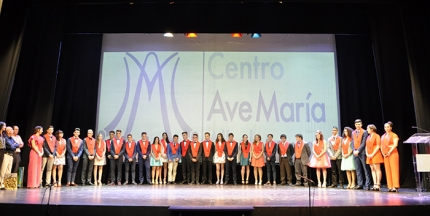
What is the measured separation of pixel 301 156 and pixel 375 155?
2064 mm

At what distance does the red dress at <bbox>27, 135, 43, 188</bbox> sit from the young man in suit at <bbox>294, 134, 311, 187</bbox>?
20.1 ft

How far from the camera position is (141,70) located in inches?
402

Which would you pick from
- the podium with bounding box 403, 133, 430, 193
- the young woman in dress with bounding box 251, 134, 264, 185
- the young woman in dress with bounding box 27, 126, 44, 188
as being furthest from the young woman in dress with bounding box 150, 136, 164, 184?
the podium with bounding box 403, 133, 430, 193

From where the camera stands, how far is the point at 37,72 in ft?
30.7

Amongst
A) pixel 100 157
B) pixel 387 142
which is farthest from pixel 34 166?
pixel 387 142

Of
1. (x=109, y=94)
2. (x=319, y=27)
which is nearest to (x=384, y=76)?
(x=319, y=27)

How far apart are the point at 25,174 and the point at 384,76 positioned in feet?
30.2

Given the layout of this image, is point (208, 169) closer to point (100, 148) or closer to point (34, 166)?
point (100, 148)

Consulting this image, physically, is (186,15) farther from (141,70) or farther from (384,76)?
(384,76)

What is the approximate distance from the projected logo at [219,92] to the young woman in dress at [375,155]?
2426 mm

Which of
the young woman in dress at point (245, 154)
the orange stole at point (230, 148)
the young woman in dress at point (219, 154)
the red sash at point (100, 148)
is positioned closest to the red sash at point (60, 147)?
the red sash at point (100, 148)

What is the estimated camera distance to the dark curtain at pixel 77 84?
10211 mm

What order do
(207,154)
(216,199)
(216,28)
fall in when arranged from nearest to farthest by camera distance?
1. (216,199)
2. (216,28)
3. (207,154)

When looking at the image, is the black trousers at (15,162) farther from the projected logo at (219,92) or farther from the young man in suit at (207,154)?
the young man in suit at (207,154)
